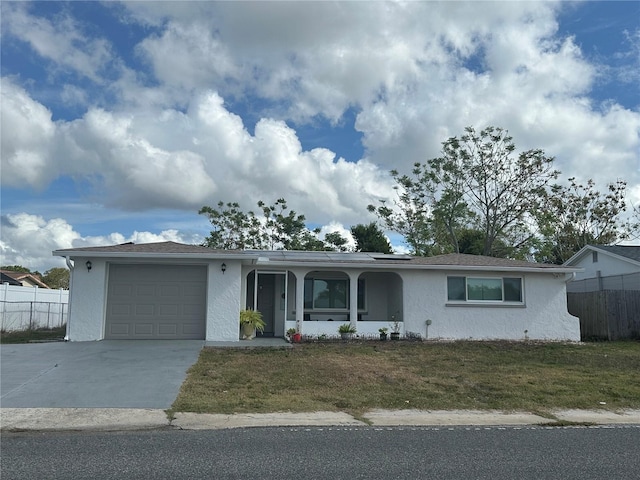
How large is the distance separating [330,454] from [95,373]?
260 inches

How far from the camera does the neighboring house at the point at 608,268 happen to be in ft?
82.8

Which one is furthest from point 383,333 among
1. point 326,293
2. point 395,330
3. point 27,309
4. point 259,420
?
point 27,309

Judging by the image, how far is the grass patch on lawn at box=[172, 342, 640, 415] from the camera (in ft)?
30.0

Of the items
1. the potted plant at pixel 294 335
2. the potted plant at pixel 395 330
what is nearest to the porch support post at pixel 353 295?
the potted plant at pixel 395 330

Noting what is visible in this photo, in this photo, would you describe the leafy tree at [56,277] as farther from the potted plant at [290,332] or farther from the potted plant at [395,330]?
the potted plant at [395,330]

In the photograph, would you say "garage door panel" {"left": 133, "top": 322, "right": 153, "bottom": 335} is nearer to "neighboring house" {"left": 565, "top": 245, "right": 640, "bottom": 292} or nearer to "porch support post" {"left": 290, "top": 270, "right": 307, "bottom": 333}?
"porch support post" {"left": 290, "top": 270, "right": 307, "bottom": 333}

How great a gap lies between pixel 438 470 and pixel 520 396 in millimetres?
4871

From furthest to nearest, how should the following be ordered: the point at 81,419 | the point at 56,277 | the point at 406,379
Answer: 1. the point at 56,277
2. the point at 406,379
3. the point at 81,419

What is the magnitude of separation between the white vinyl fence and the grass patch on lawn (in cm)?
1017

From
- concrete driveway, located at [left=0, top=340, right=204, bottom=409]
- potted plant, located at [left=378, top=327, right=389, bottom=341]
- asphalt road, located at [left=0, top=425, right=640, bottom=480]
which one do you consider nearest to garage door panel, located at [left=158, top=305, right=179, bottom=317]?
concrete driveway, located at [left=0, top=340, right=204, bottom=409]

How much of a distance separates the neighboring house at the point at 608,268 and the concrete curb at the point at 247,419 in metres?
18.7

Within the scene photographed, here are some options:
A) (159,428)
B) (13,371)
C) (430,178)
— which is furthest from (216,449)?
(430,178)

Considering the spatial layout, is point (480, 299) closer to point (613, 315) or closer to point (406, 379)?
point (613, 315)

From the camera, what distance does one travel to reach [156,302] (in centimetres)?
1625
